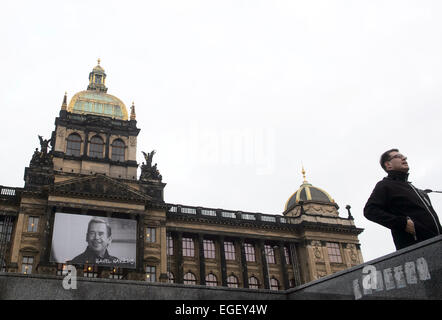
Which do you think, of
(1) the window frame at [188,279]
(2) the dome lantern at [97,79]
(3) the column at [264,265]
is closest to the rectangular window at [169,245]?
(1) the window frame at [188,279]

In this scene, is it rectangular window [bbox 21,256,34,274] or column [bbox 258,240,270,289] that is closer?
rectangular window [bbox 21,256,34,274]

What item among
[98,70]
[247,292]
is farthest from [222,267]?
[247,292]

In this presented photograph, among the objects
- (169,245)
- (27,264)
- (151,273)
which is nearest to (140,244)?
(151,273)

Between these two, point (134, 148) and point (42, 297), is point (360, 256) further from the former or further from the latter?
point (42, 297)

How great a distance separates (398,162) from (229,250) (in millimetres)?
50705

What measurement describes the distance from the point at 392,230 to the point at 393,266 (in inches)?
27.1

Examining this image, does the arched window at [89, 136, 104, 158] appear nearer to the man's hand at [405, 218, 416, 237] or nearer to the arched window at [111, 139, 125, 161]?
the arched window at [111, 139, 125, 161]

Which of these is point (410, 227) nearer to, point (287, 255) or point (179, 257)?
point (179, 257)

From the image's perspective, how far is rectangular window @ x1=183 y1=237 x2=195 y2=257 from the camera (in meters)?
56.0

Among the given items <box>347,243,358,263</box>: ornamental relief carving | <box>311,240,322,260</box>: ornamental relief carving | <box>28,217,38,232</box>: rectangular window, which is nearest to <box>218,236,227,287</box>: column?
<box>311,240,322,260</box>: ornamental relief carving

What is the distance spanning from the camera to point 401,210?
870 centimetres

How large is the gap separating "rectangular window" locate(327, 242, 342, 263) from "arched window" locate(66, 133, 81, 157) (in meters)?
33.5

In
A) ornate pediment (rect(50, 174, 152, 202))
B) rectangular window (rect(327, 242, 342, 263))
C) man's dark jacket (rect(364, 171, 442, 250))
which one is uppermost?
ornate pediment (rect(50, 174, 152, 202))

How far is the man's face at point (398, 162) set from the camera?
9.02 m
